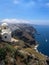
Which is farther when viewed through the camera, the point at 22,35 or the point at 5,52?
the point at 22,35

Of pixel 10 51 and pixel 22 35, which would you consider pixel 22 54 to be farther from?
pixel 22 35

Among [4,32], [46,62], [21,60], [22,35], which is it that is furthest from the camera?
[22,35]

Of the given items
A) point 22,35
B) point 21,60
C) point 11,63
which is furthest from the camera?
point 22,35

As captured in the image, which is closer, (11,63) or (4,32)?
(11,63)

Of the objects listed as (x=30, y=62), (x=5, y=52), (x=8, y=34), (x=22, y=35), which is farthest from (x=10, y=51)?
(x=22, y=35)

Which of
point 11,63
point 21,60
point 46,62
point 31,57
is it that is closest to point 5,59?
point 11,63

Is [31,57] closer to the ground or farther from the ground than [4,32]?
closer to the ground

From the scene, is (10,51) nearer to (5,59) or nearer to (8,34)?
(5,59)

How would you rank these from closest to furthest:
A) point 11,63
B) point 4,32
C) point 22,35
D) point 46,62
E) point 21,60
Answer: point 11,63 → point 21,60 → point 46,62 → point 4,32 → point 22,35

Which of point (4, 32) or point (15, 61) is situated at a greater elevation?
point (4, 32)
